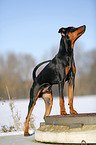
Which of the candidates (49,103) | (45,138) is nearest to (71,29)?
(49,103)

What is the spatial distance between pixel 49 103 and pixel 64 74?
130 cm

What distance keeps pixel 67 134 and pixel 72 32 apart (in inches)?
89.9

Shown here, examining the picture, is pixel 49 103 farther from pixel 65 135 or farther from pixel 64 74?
pixel 65 135

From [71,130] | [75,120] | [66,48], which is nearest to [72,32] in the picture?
[66,48]

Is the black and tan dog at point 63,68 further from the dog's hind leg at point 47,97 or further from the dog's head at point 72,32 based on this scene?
the dog's hind leg at point 47,97

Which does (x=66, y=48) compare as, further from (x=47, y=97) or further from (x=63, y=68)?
(x=47, y=97)

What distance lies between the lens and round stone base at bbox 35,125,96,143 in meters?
4.41

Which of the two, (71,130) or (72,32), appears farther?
(72,32)

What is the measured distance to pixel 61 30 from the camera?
5.49m

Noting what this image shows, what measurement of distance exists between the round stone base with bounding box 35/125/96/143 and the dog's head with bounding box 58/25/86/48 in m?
1.98

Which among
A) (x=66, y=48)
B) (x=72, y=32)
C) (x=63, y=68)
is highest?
(x=72, y=32)

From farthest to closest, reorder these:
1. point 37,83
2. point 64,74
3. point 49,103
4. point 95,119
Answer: point 49,103
point 37,83
point 64,74
point 95,119

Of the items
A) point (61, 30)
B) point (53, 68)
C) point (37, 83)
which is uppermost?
point (61, 30)

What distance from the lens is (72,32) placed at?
541cm
